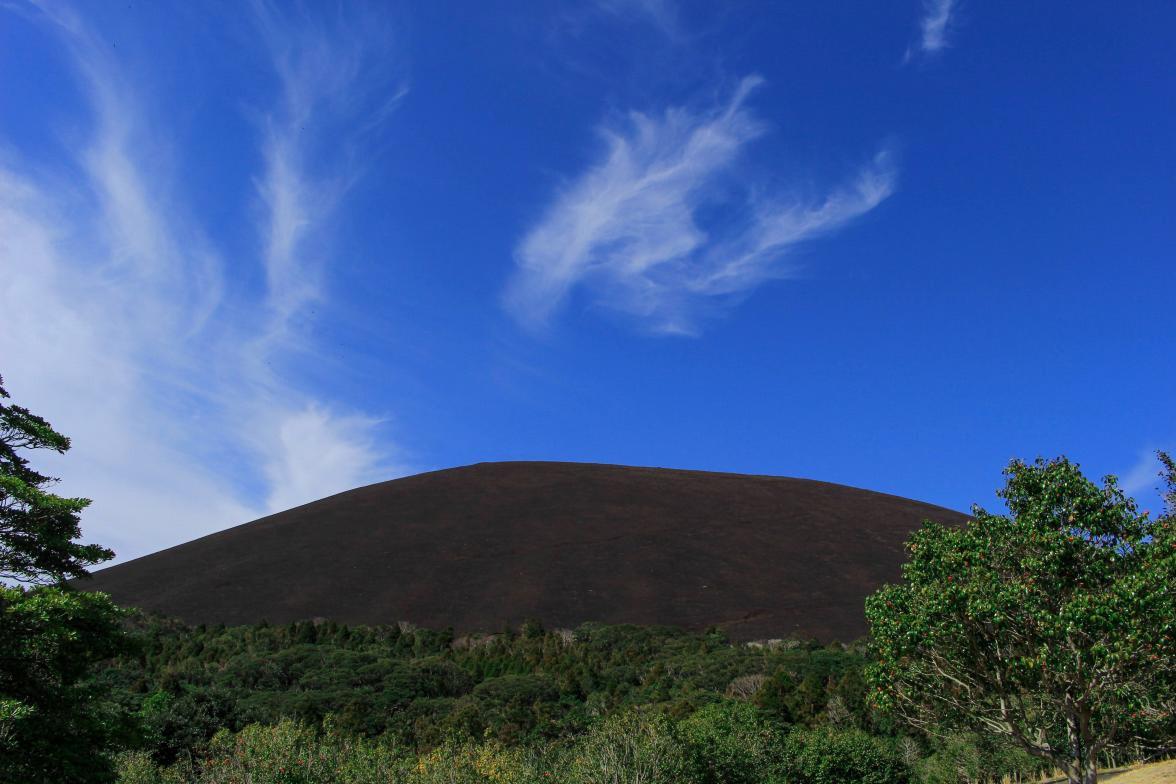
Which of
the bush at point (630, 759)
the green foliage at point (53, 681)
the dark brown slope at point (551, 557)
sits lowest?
the bush at point (630, 759)

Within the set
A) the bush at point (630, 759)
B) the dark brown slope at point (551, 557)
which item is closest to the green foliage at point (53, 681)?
the bush at point (630, 759)

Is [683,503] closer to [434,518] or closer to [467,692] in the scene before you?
[434,518]

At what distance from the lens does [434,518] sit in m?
95.4

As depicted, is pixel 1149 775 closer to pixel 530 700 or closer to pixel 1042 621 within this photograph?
pixel 1042 621

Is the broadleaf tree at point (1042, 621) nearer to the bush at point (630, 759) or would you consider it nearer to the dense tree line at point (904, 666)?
the dense tree line at point (904, 666)

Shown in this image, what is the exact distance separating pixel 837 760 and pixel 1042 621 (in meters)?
18.1

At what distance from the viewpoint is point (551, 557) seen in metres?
83.9

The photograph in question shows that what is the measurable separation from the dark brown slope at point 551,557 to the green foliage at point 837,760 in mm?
36323

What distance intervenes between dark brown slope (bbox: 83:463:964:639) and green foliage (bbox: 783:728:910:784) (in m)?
36.3

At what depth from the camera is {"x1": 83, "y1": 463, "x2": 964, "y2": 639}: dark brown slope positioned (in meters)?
72.9

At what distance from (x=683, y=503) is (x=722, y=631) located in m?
33.1

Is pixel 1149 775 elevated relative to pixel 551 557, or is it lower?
lower

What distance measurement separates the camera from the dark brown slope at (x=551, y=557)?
72.9 m

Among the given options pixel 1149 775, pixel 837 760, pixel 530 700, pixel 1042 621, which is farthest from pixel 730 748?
pixel 530 700
